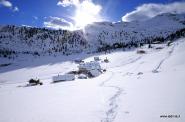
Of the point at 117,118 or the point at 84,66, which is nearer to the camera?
the point at 117,118

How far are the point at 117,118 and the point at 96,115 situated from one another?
212cm

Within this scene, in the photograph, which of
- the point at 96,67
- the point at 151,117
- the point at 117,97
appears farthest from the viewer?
the point at 96,67

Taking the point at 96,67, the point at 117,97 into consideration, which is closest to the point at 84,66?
the point at 96,67

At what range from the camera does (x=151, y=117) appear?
15.8 meters

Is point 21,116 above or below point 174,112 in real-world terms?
below

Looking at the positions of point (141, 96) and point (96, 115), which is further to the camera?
point (141, 96)

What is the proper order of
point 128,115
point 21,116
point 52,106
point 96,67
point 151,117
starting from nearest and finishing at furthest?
point 151,117 < point 128,115 < point 21,116 < point 52,106 < point 96,67

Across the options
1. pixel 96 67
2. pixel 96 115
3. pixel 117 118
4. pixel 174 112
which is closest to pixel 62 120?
pixel 96 115

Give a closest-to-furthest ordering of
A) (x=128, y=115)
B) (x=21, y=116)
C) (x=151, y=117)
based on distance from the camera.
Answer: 1. (x=151, y=117)
2. (x=128, y=115)
3. (x=21, y=116)

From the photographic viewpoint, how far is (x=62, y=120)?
17.3 m

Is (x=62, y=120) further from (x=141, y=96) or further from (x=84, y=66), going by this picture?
(x=84, y=66)

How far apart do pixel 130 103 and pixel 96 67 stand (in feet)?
176

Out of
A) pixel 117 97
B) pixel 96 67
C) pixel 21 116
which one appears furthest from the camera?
pixel 96 67

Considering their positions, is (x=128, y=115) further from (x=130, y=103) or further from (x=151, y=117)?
(x=130, y=103)
